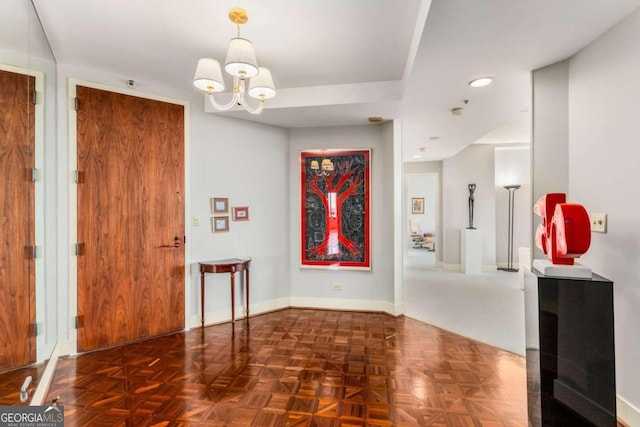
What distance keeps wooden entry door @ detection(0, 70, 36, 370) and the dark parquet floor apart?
1.76 ft

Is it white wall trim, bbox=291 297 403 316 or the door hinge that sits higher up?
the door hinge

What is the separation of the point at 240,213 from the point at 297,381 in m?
2.17

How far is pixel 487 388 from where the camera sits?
2254mm

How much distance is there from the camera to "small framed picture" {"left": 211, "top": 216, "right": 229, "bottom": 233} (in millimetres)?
3721

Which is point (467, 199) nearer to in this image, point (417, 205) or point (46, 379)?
point (417, 205)

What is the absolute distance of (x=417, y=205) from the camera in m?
10.5

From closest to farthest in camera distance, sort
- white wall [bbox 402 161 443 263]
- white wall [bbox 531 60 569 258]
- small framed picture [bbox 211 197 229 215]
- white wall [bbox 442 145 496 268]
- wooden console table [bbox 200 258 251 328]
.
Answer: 1. white wall [bbox 531 60 569 258]
2. wooden console table [bbox 200 258 251 328]
3. small framed picture [bbox 211 197 229 215]
4. white wall [bbox 442 145 496 268]
5. white wall [bbox 402 161 443 263]

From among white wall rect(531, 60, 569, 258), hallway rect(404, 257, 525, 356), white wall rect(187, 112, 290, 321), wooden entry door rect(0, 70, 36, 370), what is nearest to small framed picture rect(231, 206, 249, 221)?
white wall rect(187, 112, 290, 321)

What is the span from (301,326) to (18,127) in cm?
295

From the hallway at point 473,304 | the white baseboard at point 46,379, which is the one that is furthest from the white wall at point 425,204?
the white baseboard at point 46,379

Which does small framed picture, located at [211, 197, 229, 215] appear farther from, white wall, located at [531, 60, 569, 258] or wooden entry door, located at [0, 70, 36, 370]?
white wall, located at [531, 60, 569, 258]

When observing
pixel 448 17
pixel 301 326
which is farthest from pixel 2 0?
pixel 301 326

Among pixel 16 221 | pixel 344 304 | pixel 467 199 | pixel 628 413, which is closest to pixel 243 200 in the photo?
pixel 344 304

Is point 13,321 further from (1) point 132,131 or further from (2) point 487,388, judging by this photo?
(2) point 487,388
